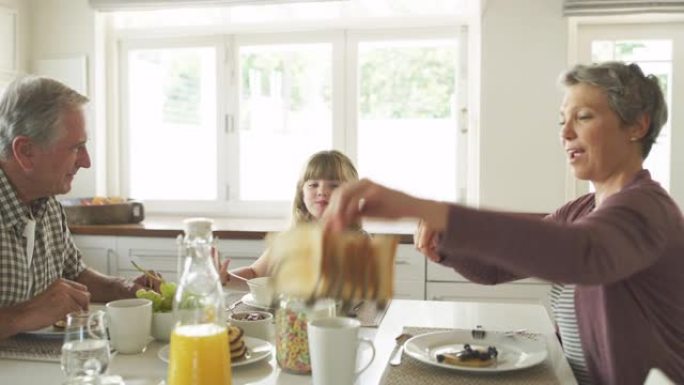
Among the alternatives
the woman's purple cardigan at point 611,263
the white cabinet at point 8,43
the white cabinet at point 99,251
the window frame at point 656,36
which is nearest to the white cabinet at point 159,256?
the white cabinet at point 99,251

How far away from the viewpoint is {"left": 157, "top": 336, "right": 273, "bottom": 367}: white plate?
4.01 ft

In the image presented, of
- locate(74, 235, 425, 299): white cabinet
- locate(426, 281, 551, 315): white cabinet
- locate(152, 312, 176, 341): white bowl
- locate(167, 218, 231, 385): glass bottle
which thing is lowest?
locate(426, 281, 551, 315): white cabinet

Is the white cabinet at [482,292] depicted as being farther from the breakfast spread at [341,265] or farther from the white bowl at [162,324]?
the breakfast spread at [341,265]

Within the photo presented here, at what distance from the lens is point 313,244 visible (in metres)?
0.82

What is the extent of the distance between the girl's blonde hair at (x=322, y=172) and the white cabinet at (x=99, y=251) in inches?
47.2

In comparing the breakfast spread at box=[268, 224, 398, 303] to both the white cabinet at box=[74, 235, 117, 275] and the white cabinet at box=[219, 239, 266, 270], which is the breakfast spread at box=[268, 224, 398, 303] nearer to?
the white cabinet at box=[219, 239, 266, 270]

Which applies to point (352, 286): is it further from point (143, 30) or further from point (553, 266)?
point (143, 30)

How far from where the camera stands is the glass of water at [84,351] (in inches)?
41.4

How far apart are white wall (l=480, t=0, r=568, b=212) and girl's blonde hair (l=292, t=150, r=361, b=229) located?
101 centimetres

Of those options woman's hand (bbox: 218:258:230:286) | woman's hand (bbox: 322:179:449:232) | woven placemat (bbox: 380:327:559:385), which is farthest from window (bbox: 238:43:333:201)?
woman's hand (bbox: 322:179:449:232)

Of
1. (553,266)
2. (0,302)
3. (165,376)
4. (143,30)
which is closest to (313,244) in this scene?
(553,266)

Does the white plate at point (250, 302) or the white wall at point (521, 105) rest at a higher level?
the white wall at point (521, 105)

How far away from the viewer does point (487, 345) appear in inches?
53.0

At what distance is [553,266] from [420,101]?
252 centimetres
